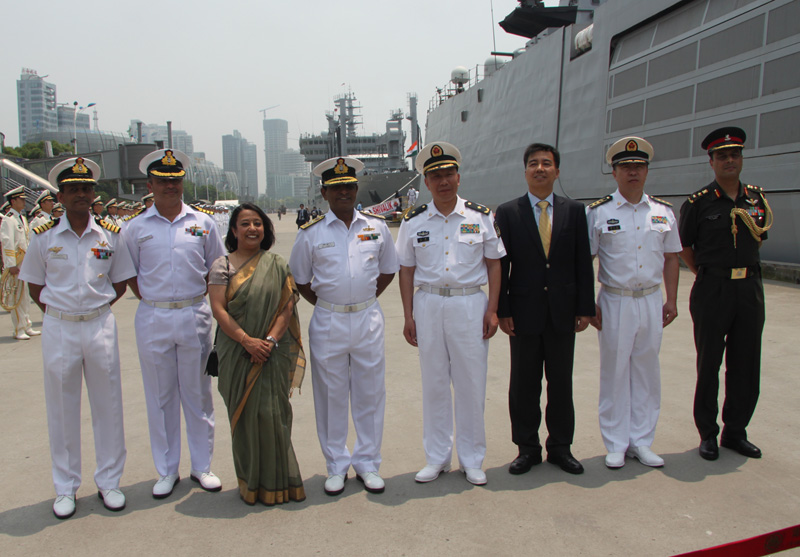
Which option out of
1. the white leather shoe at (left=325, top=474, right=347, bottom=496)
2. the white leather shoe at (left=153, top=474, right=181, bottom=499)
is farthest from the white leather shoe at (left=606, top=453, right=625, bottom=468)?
the white leather shoe at (left=153, top=474, right=181, bottom=499)

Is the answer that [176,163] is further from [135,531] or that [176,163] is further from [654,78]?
[654,78]

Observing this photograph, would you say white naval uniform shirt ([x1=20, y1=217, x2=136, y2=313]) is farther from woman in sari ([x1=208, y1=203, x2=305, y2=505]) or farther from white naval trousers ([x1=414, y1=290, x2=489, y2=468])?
white naval trousers ([x1=414, y1=290, x2=489, y2=468])

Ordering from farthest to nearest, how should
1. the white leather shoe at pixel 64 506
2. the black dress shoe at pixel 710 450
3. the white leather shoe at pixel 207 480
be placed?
1. the black dress shoe at pixel 710 450
2. the white leather shoe at pixel 207 480
3. the white leather shoe at pixel 64 506

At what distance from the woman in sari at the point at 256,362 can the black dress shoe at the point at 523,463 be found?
117 cm

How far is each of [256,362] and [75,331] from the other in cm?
94

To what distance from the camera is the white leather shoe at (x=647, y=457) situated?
313cm

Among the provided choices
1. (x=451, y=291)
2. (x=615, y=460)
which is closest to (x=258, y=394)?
(x=451, y=291)

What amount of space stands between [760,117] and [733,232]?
7023 millimetres

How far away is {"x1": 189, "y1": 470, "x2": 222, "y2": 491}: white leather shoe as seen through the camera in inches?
117

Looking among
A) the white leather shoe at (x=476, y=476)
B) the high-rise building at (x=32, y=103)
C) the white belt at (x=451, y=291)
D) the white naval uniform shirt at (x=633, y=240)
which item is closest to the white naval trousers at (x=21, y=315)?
the white belt at (x=451, y=291)

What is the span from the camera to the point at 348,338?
302 centimetres

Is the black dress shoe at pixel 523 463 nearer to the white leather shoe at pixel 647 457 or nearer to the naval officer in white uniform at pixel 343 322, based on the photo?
the white leather shoe at pixel 647 457

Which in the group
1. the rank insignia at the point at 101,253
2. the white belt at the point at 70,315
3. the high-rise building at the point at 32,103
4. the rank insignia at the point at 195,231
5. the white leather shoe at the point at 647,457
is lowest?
the white leather shoe at the point at 647,457

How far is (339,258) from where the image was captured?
3.03 m
